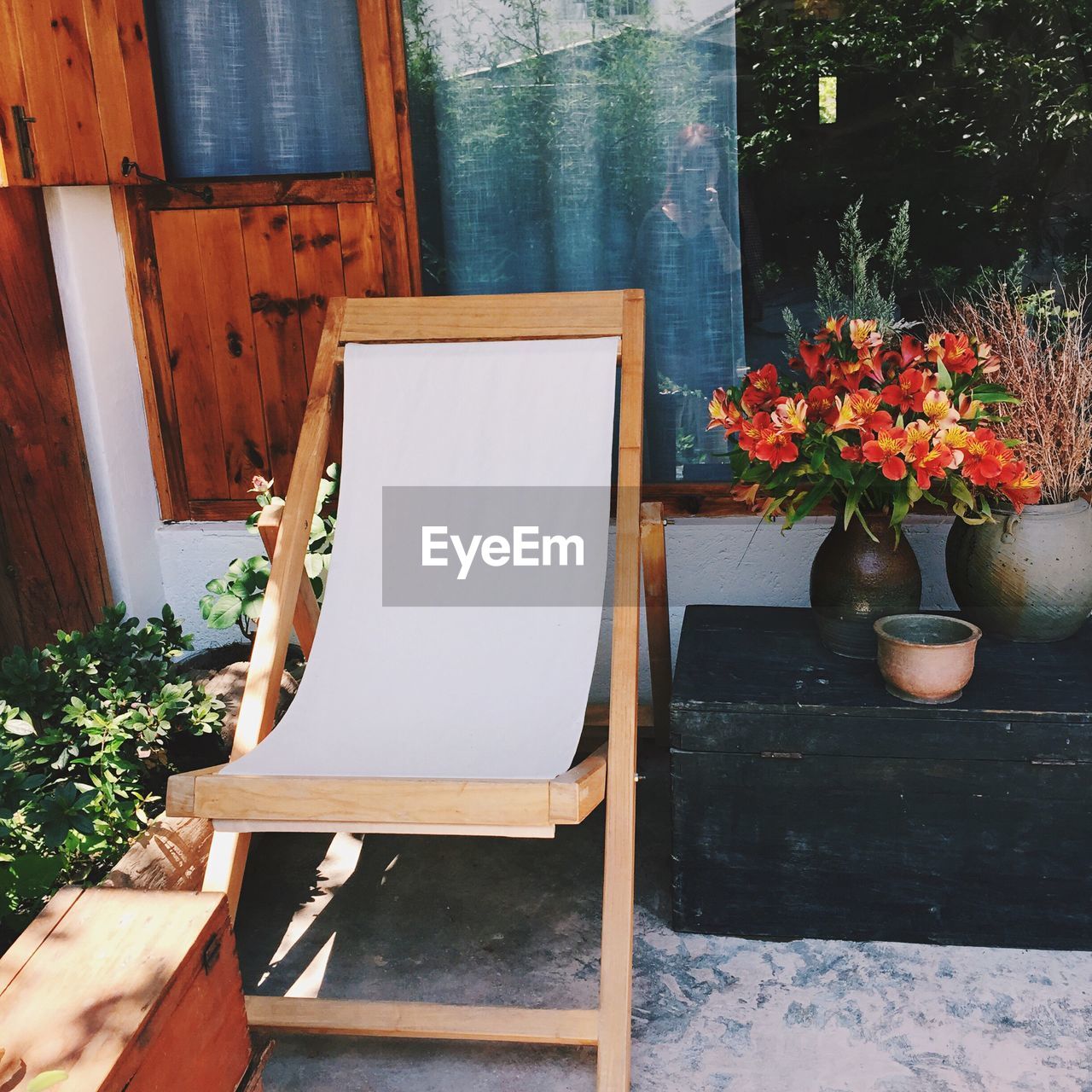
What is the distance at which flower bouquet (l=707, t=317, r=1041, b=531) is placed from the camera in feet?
6.41

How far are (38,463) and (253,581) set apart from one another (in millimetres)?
688

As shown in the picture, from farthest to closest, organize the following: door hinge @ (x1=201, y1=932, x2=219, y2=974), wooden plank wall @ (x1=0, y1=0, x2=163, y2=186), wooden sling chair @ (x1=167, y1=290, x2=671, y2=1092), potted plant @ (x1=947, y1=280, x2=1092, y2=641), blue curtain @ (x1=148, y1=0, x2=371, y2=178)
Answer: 1. blue curtain @ (x1=148, y1=0, x2=371, y2=178)
2. wooden plank wall @ (x1=0, y1=0, x2=163, y2=186)
3. potted plant @ (x1=947, y1=280, x2=1092, y2=641)
4. wooden sling chair @ (x1=167, y1=290, x2=671, y2=1092)
5. door hinge @ (x1=201, y1=932, x2=219, y2=974)

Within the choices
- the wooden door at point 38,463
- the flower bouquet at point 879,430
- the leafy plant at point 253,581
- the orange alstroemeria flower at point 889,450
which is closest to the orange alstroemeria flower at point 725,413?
the flower bouquet at point 879,430

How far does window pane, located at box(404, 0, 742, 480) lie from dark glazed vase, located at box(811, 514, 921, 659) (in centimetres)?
67

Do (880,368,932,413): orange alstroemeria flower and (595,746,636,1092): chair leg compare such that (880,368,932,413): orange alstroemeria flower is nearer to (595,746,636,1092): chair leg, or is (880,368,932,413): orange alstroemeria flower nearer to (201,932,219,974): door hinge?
(595,746,636,1092): chair leg

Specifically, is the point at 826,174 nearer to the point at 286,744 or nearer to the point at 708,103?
the point at 708,103

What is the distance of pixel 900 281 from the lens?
2678 mm

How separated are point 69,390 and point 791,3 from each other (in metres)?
1.95

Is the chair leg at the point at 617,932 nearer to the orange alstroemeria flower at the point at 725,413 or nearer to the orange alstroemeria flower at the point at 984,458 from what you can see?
the orange alstroemeria flower at the point at 725,413

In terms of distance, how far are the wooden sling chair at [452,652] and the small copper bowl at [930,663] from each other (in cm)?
45

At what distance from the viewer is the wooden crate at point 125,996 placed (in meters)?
1.15

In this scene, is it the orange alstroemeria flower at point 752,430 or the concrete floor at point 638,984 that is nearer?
the concrete floor at point 638,984

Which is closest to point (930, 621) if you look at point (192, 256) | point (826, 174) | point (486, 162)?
point (826, 174)

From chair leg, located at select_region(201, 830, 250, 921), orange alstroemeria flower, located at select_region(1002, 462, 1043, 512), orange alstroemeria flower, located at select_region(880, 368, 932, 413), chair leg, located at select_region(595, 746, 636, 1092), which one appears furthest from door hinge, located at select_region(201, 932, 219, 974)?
orange alstroemeria flower, located at select_region(1002, 462, 1043, 512)
